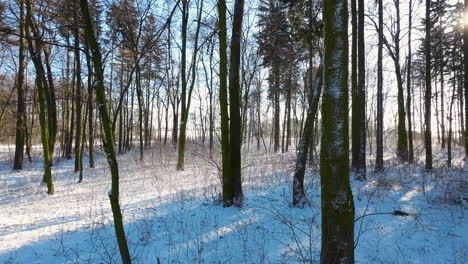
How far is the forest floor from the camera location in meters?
3.76

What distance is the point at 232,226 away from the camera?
180 inches

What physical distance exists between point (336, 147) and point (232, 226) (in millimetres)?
2877

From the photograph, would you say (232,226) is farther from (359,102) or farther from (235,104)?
(359,102)

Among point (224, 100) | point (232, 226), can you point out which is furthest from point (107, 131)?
point (224, 100)

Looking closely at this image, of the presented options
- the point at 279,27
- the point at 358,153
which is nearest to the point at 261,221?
the point at 358,153

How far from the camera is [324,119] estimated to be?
251cm

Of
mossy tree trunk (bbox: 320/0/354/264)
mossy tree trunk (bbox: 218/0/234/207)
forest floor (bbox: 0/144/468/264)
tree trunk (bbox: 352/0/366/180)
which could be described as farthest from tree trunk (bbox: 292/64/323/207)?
tree trunk (bbox: 352/0/366/180)

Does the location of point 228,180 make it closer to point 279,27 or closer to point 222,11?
point 222,11

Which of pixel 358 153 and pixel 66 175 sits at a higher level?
pixel 358 153

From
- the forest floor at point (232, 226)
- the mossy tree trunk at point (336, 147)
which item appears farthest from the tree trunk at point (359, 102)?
the mossy tree trunk at point (336, 147)

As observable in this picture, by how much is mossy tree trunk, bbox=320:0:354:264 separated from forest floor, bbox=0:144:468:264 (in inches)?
13.2

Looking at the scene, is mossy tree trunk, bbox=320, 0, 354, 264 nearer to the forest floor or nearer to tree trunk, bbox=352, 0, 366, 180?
the forest floor

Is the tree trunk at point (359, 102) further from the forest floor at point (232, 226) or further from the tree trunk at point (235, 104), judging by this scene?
the tree trunk at point (235, 104)

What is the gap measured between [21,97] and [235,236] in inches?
577
